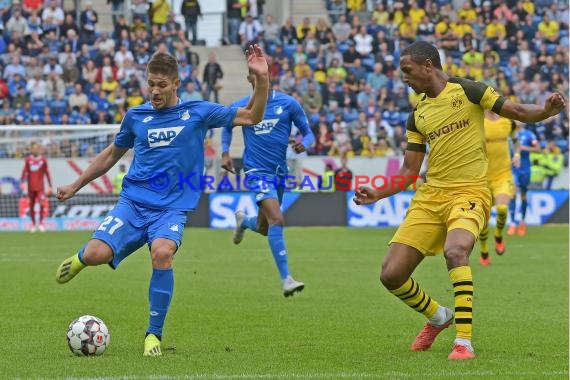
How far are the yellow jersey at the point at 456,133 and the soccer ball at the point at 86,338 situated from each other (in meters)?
2.72

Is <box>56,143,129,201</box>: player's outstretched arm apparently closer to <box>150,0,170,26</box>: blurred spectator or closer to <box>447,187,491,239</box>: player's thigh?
<box>447,187,491,239</box>: player's thigh

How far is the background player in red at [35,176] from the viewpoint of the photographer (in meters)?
27.0

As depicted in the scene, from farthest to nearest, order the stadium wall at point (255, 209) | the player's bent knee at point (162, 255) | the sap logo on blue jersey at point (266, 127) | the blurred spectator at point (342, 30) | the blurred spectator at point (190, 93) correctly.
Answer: the blurred spectator at point (342, 30), the blurred spectator at point (190, 93), the stadium wall at point (255, 209), the sap logo on blue jersey at point (266, 127), the player's bent knee at point (162, 255)

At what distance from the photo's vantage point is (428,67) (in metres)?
8.48

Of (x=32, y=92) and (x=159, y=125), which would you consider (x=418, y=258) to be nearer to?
(x=159, y=125)

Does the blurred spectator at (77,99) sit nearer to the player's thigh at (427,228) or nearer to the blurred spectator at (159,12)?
the blurred spectator at (159,12)

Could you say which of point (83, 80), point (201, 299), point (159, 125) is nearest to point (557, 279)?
point (201, 299)

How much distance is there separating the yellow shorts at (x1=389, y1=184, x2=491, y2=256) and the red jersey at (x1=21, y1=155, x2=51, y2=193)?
19.3 metres

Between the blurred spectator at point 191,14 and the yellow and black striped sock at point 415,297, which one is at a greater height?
the yellow and black striped sock at point 415,297

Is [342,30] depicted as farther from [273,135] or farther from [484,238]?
[273,135]

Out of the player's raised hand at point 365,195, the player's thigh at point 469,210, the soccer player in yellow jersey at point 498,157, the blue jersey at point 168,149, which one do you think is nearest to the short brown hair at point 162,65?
the blue jersey at point 168,149

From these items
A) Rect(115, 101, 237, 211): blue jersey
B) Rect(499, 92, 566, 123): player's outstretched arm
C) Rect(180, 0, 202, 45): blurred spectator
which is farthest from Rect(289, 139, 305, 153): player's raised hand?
Rect(180, 0, 202, 45): blurred spectator

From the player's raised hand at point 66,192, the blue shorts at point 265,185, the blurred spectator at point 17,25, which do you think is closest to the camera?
the player's raised hand at point 66,192

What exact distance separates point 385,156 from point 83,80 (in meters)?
8.73
